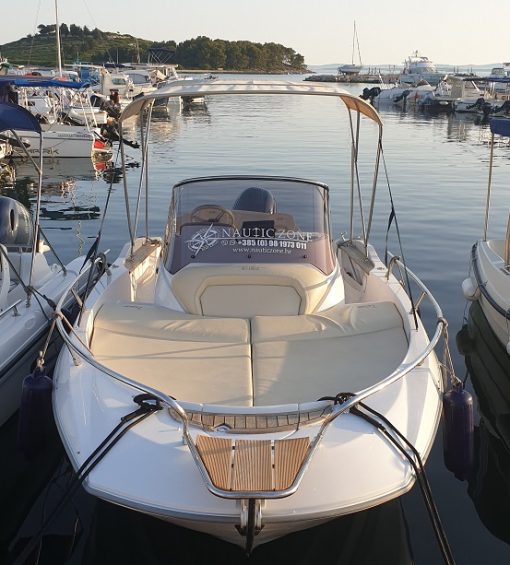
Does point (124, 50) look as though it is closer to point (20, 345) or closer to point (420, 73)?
point (420, 73)

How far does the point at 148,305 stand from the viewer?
4996 millimetres

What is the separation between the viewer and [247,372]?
4.09 meters

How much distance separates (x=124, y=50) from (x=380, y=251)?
3725 inches

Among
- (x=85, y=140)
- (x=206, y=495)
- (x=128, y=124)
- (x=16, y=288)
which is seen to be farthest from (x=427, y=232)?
(x=128, y=124)

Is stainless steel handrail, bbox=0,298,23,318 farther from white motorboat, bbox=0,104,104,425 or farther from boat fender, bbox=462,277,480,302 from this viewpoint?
boat fender, bbox=462,277,480,302

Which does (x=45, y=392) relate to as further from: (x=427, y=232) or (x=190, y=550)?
(x=427, y=232)

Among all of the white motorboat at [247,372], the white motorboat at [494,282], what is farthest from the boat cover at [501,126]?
the white motorboat at [247,372]

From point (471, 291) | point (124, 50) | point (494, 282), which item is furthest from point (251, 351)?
point (124, 50)

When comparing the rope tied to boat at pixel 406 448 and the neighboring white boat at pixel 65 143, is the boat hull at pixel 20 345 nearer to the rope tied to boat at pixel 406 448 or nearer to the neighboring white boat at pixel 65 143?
the rope tied to boat at pixel 406 448

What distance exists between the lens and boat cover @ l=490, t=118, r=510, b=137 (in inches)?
268

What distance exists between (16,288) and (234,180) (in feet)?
7.75

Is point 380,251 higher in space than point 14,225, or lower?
lower

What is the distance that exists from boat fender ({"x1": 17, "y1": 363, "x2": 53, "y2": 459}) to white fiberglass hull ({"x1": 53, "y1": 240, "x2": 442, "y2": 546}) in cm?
11

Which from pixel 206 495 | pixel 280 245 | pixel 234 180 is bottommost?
pixel 206 495
